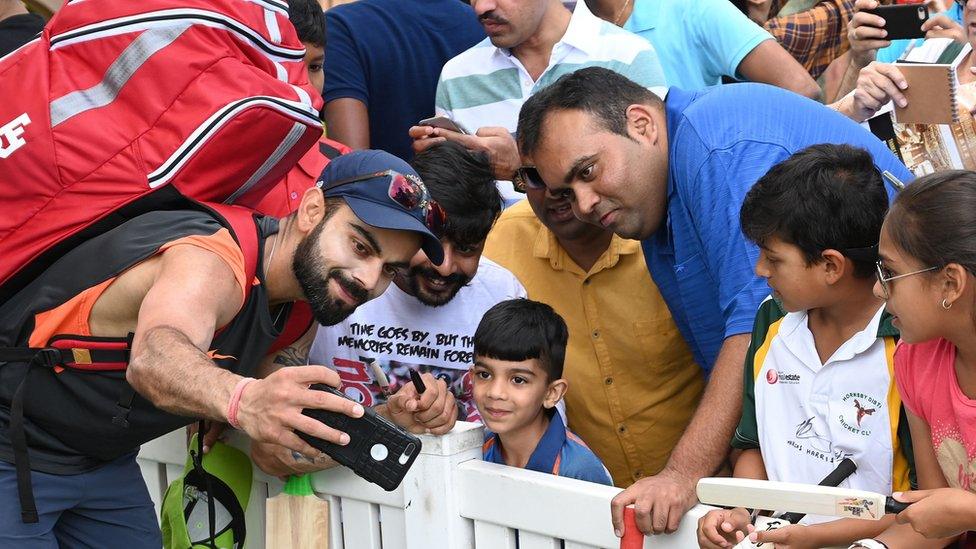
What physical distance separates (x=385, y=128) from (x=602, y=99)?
1512 millimetres

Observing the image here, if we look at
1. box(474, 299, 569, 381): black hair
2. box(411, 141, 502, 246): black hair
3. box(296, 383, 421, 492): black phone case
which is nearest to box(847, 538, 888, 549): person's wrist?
box(296, 383, 421, 492): black phone case

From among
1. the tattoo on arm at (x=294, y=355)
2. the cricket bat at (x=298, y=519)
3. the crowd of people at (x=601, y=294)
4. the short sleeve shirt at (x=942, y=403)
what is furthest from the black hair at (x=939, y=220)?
the tattoo on arm at (x=294, y=355)

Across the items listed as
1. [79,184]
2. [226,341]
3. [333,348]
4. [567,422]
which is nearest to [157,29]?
[79,184]

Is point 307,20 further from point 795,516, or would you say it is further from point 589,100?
point 795,516

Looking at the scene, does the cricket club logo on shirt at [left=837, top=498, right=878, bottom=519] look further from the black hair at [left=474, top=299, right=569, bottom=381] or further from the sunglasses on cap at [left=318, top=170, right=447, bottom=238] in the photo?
the sunglasses on cap at [left=318, top=170, right=447, bottom=238]

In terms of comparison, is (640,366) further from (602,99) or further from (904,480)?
(904,480)

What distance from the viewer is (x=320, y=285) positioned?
3.06 m

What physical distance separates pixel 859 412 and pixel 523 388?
0.94 metres

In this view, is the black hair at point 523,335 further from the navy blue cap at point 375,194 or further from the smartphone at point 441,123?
the smartphone at point 441,123

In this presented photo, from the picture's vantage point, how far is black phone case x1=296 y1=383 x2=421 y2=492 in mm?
2162

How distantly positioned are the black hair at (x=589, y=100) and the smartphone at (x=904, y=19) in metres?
1.38

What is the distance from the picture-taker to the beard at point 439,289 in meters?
3.51

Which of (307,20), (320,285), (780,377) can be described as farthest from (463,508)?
(307,20)

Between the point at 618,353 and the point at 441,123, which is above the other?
the point at 441,123
